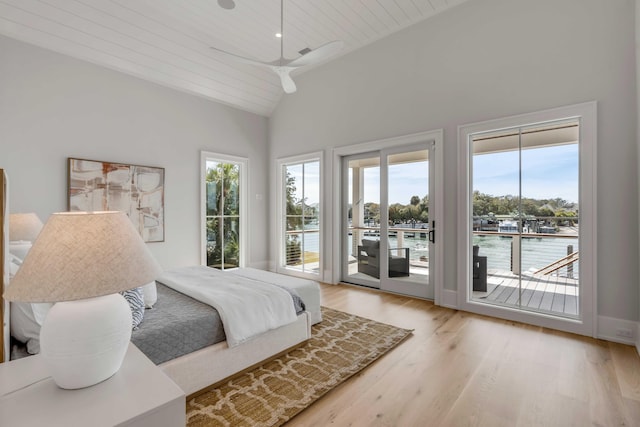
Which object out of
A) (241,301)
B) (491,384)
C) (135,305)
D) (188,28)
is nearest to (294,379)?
(241,301)

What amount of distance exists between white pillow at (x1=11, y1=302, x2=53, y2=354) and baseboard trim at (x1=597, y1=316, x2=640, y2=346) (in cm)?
417

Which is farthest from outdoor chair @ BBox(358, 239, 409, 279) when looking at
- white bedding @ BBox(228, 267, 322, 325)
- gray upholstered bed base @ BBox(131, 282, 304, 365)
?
gray upholstered bed base @ BBox(131, 282, 304, 365)

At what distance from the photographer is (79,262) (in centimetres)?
100

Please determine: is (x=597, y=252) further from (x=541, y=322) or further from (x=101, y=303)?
(x=101, y=303)

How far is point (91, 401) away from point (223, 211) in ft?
14.4

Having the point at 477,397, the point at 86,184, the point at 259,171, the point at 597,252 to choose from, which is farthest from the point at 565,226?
the point at 86,184

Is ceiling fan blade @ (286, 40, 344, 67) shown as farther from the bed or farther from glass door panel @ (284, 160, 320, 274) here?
glass door panel @ (284, 160, 320, 274)

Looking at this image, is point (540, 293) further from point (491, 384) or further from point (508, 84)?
point (508, 84)

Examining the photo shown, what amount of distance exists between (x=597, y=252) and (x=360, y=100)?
326cm

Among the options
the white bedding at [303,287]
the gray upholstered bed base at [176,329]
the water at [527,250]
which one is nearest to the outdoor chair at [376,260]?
the water at [527,250]

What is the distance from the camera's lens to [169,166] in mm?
4520

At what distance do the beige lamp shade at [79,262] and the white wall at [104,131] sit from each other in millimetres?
3260

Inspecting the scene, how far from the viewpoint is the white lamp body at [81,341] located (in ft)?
3.34

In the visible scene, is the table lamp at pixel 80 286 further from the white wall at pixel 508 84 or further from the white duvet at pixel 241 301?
the white wall at pixel 508 84
